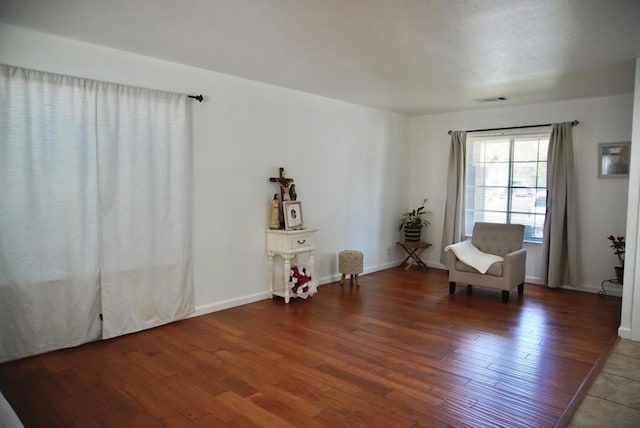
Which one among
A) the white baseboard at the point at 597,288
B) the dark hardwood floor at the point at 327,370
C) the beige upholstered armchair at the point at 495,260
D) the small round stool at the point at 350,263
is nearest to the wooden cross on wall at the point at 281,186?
the dark hardwood floor at the point at 327,370

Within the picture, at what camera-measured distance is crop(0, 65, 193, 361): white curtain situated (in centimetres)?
307

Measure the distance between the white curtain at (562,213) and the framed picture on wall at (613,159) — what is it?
0.33m

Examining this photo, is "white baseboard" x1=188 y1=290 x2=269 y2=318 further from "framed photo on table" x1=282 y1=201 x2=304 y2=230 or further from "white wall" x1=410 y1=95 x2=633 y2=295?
"white wall" x1=410 y1=95 x2=633 y2=295

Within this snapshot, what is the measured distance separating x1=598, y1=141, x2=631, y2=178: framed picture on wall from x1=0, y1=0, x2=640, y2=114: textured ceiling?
3.12 feet

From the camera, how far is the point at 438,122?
6.77 meters

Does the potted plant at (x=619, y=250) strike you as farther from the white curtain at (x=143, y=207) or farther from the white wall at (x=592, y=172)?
the white curtain at (x=143, y=207)

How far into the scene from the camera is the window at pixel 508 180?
5.88 meters

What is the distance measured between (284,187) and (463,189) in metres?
3.07

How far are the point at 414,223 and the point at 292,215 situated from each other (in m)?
2.58

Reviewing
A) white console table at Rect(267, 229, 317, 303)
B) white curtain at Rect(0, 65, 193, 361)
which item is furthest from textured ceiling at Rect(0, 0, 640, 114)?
white console table at Rect(267, 229, 317, 303)

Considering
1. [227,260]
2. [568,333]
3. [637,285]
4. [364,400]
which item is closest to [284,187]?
[227,260]

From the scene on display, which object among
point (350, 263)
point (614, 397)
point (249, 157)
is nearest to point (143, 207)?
point (249, 157)

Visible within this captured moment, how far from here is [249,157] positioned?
4.59 m

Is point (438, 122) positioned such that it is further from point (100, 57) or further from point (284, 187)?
point (100, 57)
